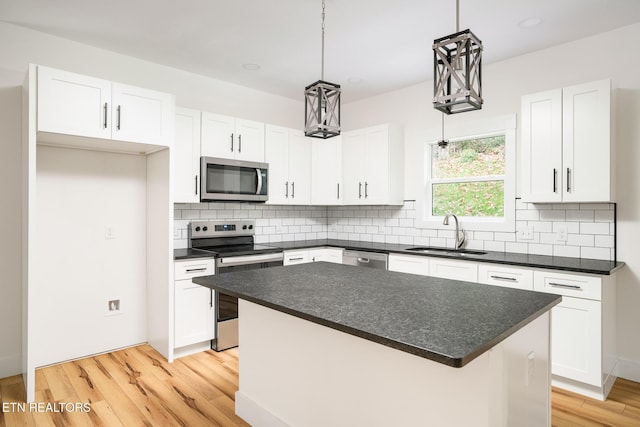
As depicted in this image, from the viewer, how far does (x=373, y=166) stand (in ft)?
14.4

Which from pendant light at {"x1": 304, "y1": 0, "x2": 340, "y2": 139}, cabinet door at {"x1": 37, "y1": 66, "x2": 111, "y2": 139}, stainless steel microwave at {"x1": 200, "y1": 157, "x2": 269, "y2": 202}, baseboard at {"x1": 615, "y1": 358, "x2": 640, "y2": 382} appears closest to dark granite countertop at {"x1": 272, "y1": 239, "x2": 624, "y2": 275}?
baseboard at {"x1": 615, "y1": 358, "x2": 640, "y2": 382}

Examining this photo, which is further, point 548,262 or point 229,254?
point 229,254

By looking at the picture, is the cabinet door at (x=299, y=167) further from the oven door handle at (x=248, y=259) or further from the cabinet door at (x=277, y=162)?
the oven door handle at (x=248, y=259)

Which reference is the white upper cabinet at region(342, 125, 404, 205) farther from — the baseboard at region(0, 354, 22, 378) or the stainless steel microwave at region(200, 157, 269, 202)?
the baseboard at region(0, 354, 22, 378)

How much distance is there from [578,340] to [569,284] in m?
0.39

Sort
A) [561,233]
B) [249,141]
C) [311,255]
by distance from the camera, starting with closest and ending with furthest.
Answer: [561,233] < [249,141] < [311,255]

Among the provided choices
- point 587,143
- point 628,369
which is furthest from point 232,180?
point 628,369

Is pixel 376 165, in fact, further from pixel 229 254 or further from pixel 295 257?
pixel 229 254

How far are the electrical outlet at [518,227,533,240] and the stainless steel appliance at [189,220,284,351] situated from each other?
229cm

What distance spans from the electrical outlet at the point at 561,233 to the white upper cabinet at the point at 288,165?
2.60 meters

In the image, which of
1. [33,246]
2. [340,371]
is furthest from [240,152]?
[340,371]

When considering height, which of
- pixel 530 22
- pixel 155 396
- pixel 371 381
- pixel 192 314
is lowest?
pixel 155 396

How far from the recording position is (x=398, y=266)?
3795mm

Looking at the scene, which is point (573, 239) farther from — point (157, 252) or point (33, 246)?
point (33, 246)
